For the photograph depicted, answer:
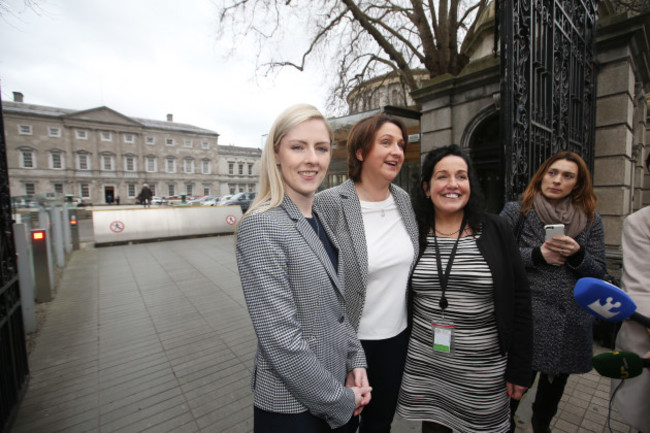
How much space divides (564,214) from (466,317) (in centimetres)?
119

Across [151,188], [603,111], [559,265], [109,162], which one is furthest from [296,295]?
[109,162]

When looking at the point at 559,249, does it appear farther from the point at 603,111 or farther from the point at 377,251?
the point at 603,111

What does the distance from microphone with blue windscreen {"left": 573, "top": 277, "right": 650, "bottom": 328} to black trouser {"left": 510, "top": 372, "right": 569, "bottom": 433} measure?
133cm

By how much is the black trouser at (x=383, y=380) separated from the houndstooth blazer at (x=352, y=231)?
0.27 meters

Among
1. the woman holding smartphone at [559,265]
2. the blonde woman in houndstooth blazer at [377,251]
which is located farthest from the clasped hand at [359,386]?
the woman holding smartphone at [559,265]

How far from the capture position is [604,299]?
1.25 metres

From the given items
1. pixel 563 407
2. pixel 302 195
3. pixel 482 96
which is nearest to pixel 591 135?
pixel 482 96

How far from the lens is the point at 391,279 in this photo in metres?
1.81

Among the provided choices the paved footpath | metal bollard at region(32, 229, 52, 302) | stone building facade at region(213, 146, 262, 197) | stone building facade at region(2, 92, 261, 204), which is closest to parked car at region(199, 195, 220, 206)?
stone building facade at region(2, 92, 261, 204)

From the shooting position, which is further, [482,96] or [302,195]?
[482,96]

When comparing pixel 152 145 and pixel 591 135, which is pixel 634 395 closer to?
pixel 591 135

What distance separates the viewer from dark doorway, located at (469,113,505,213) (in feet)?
24.0

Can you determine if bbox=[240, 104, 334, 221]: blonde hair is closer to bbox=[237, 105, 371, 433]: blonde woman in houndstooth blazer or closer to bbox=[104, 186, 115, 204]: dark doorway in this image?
bbox=[237, 105, 371, 433]: blonde woman in houndstooth blazer

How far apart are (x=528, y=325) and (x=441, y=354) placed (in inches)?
19.9
